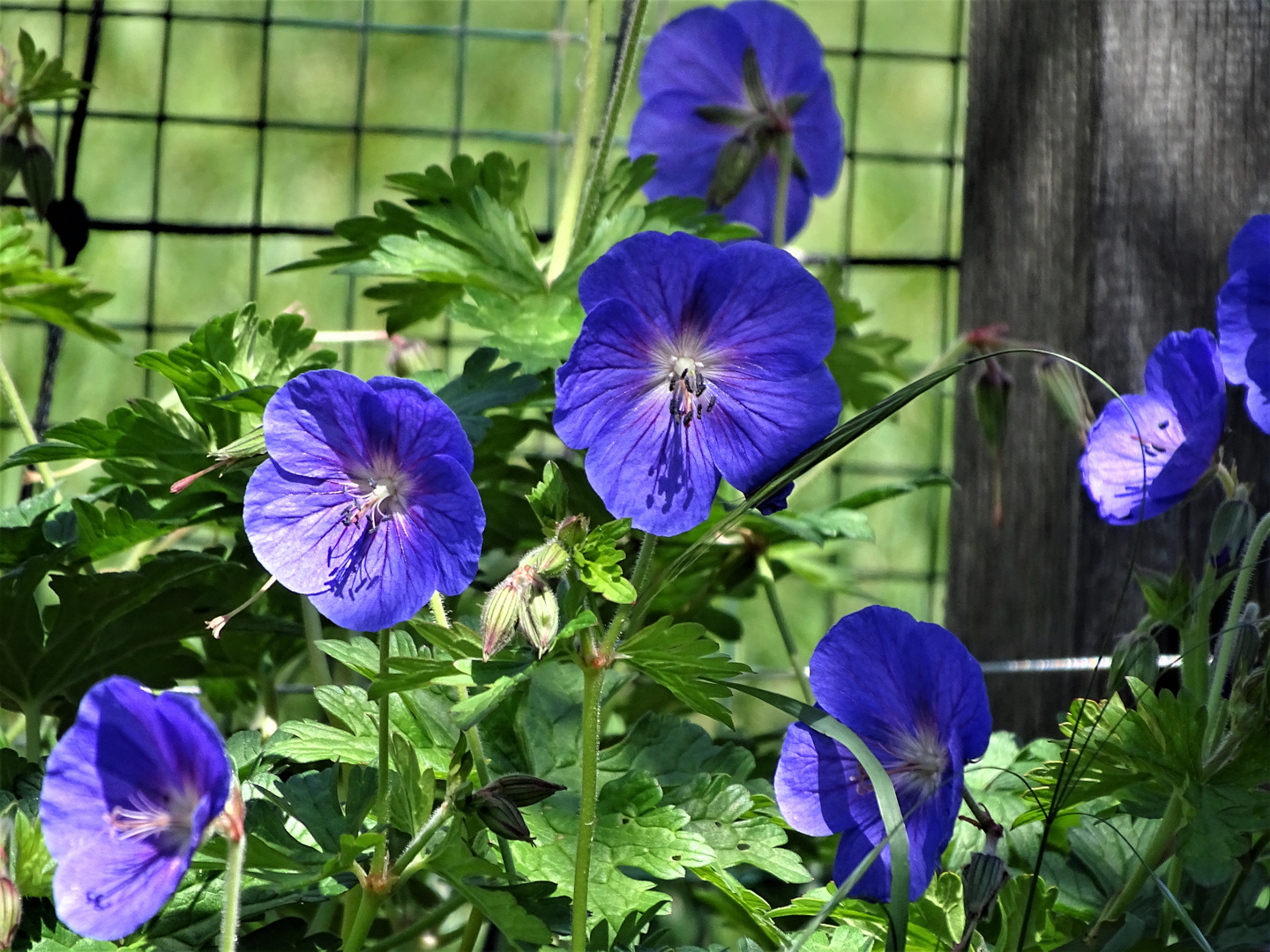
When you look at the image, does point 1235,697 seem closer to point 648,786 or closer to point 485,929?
point 648,786

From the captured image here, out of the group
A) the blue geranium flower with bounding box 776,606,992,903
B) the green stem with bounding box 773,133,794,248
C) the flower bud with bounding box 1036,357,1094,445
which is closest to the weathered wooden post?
the flower bud with bounding box 1036,357,1094,445

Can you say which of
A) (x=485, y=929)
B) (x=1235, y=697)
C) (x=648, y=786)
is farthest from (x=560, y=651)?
(x=485, y=929)

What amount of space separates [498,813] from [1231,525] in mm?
497

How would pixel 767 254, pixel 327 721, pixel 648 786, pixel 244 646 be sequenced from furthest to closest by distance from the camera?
pixel 327 721 < pixel 244 646 < pixel 648 786 < pixel 767 254

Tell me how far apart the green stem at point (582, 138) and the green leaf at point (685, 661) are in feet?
1.64

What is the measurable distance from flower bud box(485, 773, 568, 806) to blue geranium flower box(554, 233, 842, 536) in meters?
0.16

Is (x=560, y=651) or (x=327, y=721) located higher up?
(x=560, y=651)

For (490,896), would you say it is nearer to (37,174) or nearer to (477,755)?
(477,755)

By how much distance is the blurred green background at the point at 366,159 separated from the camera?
7.65ft

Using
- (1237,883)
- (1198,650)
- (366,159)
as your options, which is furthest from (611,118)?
(366,159)

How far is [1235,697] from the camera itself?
31.9 inches

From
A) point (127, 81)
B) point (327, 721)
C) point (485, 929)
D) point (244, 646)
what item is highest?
point (127, 81)

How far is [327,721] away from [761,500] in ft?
2.34

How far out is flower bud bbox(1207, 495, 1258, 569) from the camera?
2.74ft
